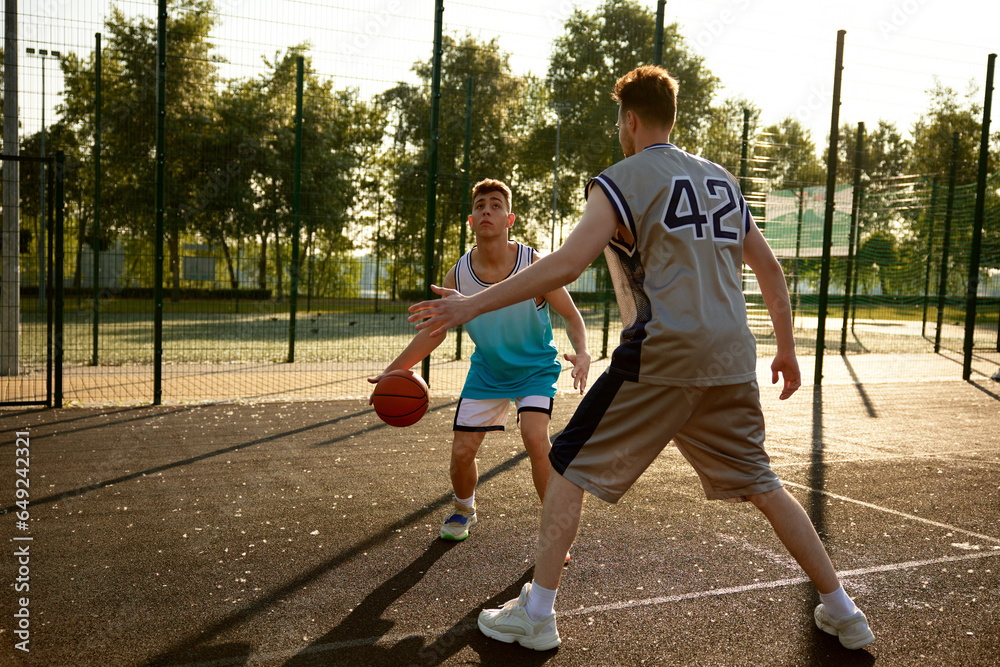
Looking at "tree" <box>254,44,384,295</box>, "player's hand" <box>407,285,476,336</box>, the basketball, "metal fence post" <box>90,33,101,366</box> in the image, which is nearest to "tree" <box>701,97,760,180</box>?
"tree" <box>254,44,384,295</box>

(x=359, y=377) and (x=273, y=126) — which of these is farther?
(x=273, y=126)

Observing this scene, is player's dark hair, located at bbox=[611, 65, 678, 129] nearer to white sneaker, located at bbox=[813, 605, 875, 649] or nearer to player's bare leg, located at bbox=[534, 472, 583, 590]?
player's bare leg, located at bbox=[534, 472, 583, 590]

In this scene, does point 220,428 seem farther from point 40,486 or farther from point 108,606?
point 108,606

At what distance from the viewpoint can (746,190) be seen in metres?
11.3

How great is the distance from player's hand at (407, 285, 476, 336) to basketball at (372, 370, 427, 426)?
4.42 feet

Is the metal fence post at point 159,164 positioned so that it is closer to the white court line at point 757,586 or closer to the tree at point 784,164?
the white court line at point 757,586

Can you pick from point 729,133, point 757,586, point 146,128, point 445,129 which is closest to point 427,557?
point 757,586

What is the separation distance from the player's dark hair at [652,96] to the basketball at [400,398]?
169 centimetres

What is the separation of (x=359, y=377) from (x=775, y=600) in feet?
26.2

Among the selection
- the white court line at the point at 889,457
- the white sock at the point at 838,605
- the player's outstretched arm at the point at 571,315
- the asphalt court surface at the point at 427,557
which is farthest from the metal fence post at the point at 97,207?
the white sock at the point at 838,605

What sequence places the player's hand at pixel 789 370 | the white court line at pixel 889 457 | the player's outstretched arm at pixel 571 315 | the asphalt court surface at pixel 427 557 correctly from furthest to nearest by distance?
1. the white court line at pixel 889 457
2. the player's outstretched arm at pixel 571 315
3. the player's hand at pixel 789 370
4. the asphalt court surface at pixel 427 557

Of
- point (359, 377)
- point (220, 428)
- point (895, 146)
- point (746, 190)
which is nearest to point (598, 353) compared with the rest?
point (746, 190)

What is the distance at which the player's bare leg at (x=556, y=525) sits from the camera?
2639mm

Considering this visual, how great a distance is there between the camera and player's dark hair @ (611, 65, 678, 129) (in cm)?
271
